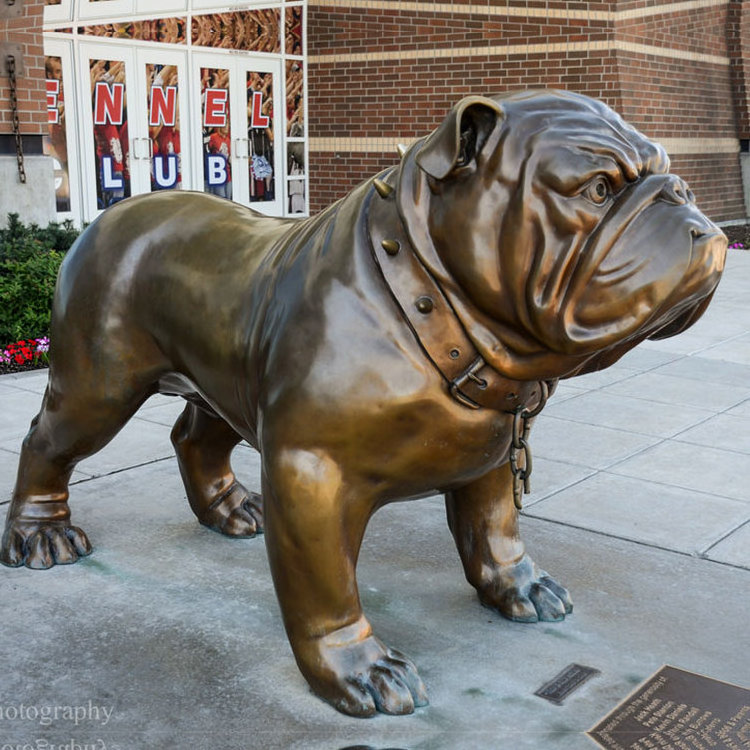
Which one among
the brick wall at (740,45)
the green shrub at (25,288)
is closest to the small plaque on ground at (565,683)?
the green shrub at (25,288)

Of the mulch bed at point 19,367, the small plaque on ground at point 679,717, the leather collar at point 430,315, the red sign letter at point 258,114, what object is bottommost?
the mulch bed at point 19,367

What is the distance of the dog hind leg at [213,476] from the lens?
396 cm

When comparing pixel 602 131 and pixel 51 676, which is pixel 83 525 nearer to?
pixel 51 676

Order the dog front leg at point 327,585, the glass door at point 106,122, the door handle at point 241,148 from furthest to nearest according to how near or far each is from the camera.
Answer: the door handle at point 241,148
the glass door at point 106,122
the dog front leg at point 327,585

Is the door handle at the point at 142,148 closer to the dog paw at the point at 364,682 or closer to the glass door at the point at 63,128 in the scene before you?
the glass door at the point at 63,128

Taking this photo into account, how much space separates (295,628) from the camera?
273 cm

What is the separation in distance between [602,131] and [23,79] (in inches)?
314

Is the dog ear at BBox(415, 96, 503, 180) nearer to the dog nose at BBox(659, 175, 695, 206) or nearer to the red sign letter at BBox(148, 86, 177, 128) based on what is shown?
the dog nose at BBox(659, 175, 695, 206)

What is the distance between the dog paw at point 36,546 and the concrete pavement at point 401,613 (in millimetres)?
63

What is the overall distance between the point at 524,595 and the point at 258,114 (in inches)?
512

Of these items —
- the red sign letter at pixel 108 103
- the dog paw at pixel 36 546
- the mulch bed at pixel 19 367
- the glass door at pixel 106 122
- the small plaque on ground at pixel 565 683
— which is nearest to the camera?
the small plaque on ground at pixel 565 683

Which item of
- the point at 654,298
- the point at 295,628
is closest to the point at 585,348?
the point at 654,298

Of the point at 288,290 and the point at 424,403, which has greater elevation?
the point at 288,290

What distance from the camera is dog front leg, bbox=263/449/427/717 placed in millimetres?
2588
